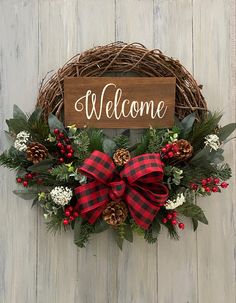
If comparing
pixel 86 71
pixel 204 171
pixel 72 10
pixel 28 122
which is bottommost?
pixel 204 171

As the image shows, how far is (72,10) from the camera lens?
Answer: 3.89ft

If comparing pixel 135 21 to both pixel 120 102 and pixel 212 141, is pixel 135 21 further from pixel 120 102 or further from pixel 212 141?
pixel 212 141

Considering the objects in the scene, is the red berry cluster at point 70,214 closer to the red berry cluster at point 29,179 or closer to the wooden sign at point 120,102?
A: the red berry cluster at point 29,179

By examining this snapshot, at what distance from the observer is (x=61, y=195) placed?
3.27 ft

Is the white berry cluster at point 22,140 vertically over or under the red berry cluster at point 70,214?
over

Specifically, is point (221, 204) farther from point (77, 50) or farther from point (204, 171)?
point (77, 50)

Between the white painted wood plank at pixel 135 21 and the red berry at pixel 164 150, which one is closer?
the red berry at pixel 164 150

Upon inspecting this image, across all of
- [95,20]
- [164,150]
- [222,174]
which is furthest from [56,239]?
[95,20]

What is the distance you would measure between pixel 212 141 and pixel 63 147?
0.44 metres

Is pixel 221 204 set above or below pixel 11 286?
above

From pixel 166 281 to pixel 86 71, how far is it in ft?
2.44

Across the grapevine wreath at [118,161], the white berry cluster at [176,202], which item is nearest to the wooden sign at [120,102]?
the grapevine wreath at [118,161]

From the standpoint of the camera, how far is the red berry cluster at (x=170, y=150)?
1.00 metres

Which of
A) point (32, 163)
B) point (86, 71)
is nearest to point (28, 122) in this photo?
point (32, 163)
